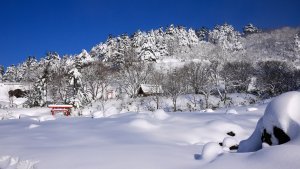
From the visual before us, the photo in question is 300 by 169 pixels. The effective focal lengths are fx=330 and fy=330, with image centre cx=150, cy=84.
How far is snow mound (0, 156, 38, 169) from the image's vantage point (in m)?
6.75

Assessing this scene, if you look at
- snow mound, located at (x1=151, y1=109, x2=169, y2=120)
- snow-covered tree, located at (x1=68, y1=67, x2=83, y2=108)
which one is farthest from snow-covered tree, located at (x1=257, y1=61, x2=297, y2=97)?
snow mound, located at (x1=151, y1=109, x2=169, y2=120)

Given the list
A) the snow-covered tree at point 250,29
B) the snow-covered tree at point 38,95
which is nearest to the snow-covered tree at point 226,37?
the snow-covered tree at point 250,29

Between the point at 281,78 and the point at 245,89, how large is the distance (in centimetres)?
664

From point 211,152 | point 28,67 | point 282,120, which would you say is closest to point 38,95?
point 211,152

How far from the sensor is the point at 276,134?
604 cm

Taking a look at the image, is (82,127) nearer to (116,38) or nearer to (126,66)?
(126,66)

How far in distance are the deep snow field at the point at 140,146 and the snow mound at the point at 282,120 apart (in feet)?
1.40

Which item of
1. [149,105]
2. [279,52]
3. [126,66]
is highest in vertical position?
[279,52]

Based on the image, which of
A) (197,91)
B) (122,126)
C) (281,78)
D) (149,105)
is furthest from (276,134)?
(281,78)

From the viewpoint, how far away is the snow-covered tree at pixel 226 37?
477ft

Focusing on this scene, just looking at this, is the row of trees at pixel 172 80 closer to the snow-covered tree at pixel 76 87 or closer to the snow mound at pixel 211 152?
the snow-covered tree at pixel 76 87

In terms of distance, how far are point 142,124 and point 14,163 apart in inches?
194

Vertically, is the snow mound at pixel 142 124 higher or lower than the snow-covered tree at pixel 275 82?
lower

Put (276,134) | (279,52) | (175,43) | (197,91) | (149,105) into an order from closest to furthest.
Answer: (276,134) < (149,105) < (197,91) < (175,43) < (279,52)
